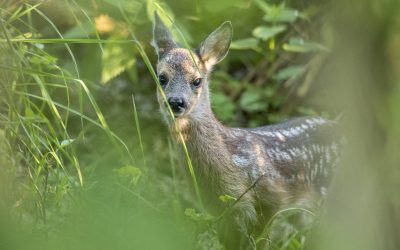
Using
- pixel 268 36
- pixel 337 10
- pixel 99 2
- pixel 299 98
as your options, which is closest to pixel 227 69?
pixel 299 98

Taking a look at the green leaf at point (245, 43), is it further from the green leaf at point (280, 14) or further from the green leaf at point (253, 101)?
the green leaf at point (253, 101)

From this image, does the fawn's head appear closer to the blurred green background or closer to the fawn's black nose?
the fawn's black nose

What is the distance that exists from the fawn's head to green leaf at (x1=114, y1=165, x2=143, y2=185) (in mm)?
909

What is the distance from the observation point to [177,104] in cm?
517

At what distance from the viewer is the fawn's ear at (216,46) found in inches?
219

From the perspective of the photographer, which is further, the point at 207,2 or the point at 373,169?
the point at 373,169

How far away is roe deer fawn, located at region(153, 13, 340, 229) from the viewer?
5.25 m

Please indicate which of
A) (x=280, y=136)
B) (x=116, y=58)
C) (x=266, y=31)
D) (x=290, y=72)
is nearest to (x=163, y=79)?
(x=280, y=136)

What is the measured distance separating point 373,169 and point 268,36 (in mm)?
3794

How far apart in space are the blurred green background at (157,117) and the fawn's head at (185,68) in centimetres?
18

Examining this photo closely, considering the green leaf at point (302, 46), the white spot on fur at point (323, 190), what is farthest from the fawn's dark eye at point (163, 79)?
the green leaf at point (302, 46)

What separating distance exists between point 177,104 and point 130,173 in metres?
1.05

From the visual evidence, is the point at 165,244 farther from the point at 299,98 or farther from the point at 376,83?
the point at 299,98

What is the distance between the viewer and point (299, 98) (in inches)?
308
